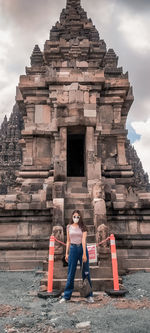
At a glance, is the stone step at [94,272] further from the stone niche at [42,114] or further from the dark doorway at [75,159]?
the stone niche at [42,114]

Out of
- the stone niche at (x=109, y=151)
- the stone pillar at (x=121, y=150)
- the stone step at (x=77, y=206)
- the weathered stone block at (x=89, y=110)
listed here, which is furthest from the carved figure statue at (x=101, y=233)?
the stone pillar at (x=121, y=150)

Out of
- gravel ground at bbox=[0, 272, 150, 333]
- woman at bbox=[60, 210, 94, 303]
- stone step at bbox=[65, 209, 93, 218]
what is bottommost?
gravel ground at bbox=[0, 272, 150, 333]

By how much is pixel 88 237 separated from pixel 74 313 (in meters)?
3.24

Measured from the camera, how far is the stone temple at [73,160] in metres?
8.37

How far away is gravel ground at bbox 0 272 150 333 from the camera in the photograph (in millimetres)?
3871

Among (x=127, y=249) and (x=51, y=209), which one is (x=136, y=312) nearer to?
(x=127, y=249)

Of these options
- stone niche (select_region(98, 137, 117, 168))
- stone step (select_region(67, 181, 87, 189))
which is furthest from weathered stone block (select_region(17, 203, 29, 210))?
stone niche (select_region(98, 137, 117, 168))

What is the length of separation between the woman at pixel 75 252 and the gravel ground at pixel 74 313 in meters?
0.24

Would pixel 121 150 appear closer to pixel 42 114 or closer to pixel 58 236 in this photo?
pixel 42 114

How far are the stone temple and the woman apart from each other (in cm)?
122

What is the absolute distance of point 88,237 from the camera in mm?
7645

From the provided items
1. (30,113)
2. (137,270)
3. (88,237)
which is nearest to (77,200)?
(88,237)

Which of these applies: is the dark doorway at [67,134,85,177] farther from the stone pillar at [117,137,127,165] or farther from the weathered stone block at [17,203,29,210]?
the weathered stone block at [17,203,29,210]

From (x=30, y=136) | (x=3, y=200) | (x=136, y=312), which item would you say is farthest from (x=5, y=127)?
(x=136, y=312)
